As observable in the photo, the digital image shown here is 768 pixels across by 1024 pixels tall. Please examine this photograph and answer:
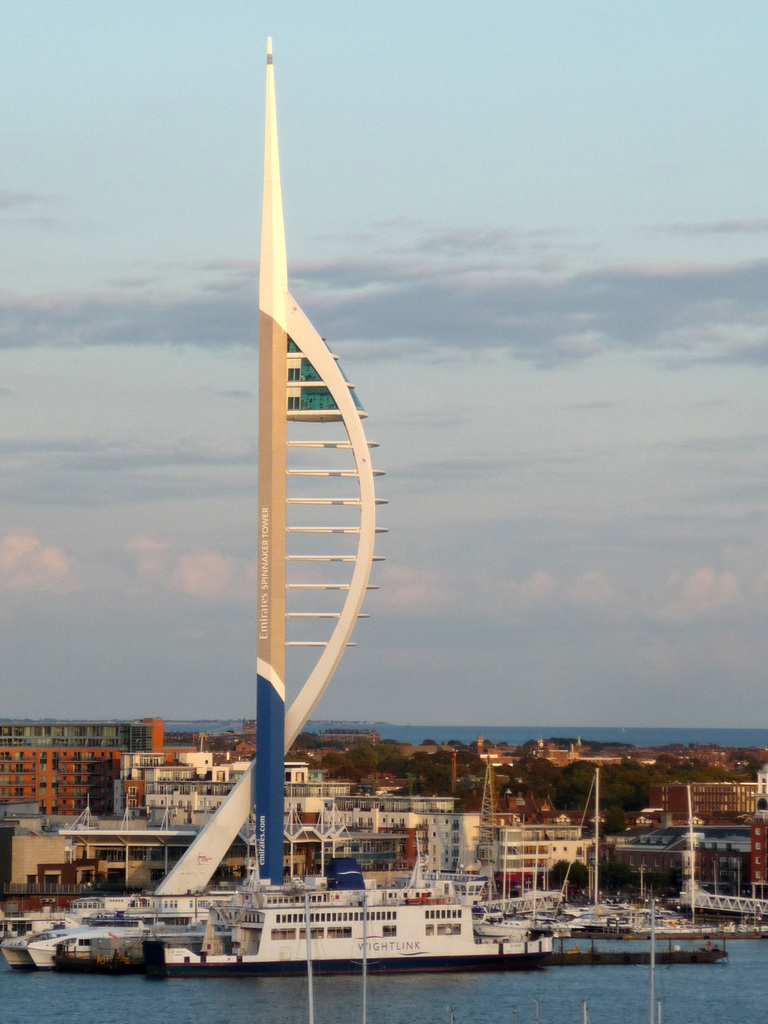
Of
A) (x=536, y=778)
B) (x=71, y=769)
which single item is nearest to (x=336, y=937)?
(x=71, y=769)

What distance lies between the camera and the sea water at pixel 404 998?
5116 centimetres

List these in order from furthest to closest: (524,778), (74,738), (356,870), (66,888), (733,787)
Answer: (524,778), (733,787), (74,738), (66,888), (356,870)

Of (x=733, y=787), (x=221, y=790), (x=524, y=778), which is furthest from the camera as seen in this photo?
(x=524, y=778)

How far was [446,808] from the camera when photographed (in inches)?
3831

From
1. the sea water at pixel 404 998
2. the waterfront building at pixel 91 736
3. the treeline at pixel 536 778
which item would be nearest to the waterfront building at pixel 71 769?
the waterfront building at pixel 91 736

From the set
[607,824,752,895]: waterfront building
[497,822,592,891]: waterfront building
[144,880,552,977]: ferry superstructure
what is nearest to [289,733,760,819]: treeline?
[497,822,592,891]: waterfront building

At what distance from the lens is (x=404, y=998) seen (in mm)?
55125

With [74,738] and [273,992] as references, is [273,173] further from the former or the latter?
[74,738]

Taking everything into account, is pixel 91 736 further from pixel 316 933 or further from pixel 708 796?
pixel 316 933

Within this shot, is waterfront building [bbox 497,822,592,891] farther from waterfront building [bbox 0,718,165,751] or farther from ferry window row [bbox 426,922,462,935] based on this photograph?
ferry window row [bbox 426,922,462,935]

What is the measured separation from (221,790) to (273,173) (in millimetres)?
38647

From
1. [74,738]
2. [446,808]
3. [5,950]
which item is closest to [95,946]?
[5,950]

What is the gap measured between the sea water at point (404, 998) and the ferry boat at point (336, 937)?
85cm

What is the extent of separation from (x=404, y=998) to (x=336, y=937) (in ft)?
20.3
